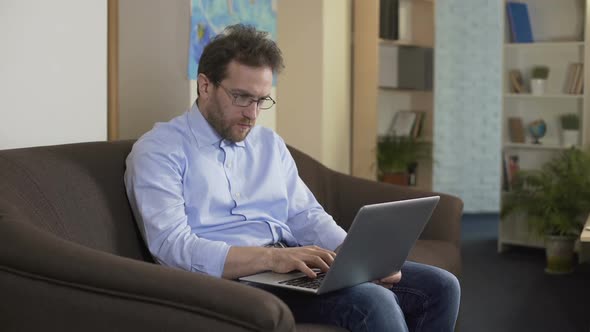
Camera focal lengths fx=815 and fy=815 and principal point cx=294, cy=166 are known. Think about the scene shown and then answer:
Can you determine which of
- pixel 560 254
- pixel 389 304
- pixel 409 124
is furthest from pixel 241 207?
pixel 409 124

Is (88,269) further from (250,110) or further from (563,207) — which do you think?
(563,207)

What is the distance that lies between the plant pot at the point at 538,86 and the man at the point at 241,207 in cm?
338

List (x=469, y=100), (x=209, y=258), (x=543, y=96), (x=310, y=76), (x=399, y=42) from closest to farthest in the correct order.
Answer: (x=209, y=258), (x=310, y=76), (x=543, y=96), (x=399, y=42), (x=469, y=100)

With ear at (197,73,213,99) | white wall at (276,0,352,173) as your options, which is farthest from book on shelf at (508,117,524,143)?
ear at (197,73,213,99)

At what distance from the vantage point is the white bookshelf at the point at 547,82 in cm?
550

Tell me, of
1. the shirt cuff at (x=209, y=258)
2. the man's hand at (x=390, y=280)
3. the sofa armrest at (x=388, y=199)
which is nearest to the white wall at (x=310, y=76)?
the sofa armrest at (x=388, y=199)

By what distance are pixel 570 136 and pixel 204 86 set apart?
12.1 ft

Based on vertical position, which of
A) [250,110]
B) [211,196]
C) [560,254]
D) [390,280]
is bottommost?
[560,254]

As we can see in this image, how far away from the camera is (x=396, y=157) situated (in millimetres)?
5918

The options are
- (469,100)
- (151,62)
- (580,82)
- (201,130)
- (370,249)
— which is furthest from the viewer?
(469,100)

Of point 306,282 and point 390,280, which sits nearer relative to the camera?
point 306,282

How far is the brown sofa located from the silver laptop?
0.42ft

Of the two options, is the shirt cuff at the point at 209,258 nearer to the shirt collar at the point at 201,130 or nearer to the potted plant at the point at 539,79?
the shirt collar at the point at 201,130

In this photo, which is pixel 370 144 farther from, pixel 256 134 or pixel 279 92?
pixel 256 134
